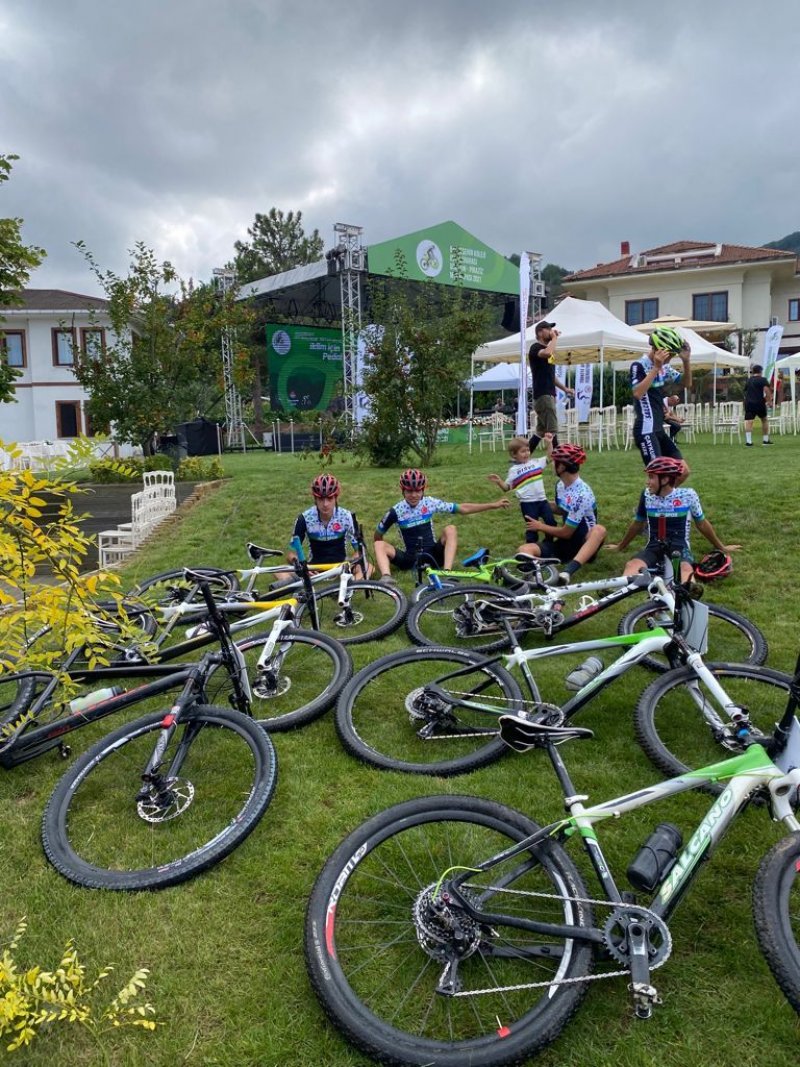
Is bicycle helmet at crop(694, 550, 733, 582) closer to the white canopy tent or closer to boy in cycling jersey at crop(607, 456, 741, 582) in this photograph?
boy in cycling jersey at crop(607, 456, 741, 582)

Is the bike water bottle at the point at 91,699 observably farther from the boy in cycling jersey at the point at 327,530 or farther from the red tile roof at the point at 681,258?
the red tile roof at the point at 681,258

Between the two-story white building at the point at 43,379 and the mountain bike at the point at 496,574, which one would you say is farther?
the two-story white building at the point at 43,379

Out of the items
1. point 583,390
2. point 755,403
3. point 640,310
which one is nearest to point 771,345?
point 755,403

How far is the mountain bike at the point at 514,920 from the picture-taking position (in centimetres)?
210

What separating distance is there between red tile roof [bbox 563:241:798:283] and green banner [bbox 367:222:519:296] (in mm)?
16612

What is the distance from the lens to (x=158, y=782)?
3285mm

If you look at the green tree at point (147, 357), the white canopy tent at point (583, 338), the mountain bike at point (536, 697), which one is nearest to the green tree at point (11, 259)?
the green tree at point (147, 357)

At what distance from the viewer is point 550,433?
10.5 m

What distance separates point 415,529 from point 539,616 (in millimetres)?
2492

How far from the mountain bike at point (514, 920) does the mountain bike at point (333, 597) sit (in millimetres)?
2749

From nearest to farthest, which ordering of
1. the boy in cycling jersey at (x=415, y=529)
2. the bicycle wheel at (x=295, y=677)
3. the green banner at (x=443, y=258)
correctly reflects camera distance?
the bicycle wheel at (x=295, y=677) < the boy in cycling jersey at (x=415, y=529) < the green banner at (x=443, y=258)

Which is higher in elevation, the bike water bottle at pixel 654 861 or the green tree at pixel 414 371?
the green tree at pixel 414 371

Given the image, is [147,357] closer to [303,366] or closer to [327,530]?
[327,530]

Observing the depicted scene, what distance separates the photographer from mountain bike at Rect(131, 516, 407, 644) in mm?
5176
